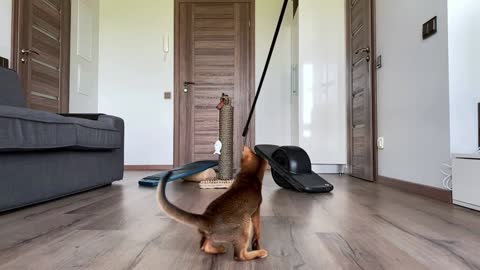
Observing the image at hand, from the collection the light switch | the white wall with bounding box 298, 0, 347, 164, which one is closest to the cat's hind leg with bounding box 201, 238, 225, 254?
the light switch

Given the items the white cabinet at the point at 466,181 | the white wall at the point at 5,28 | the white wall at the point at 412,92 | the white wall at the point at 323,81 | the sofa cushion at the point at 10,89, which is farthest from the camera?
the white wall at the point at 323,81

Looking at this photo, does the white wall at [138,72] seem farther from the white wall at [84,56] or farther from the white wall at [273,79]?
the white wall at [273,79]

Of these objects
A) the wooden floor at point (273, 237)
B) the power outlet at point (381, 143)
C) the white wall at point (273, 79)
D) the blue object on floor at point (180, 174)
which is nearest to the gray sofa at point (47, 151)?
the wooden floor at point (273, 237)

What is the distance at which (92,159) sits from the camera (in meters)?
2.31

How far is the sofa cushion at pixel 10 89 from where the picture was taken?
217 cm

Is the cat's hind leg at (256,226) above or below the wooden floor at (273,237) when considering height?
above

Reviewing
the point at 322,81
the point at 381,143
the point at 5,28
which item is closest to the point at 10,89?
the point at 5,28

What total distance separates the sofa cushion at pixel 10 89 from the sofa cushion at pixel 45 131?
0.56 m

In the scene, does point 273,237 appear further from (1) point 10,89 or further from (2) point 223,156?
(1) point 10,89

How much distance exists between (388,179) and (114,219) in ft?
7.38

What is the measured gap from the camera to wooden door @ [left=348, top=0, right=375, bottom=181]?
3111 millimetres

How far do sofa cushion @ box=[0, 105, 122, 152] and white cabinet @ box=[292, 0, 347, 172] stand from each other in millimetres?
2403

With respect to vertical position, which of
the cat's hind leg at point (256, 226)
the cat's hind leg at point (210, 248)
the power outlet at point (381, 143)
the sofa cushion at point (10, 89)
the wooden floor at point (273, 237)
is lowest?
the wooden floor at point (273, 237)

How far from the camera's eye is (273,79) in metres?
4.71
